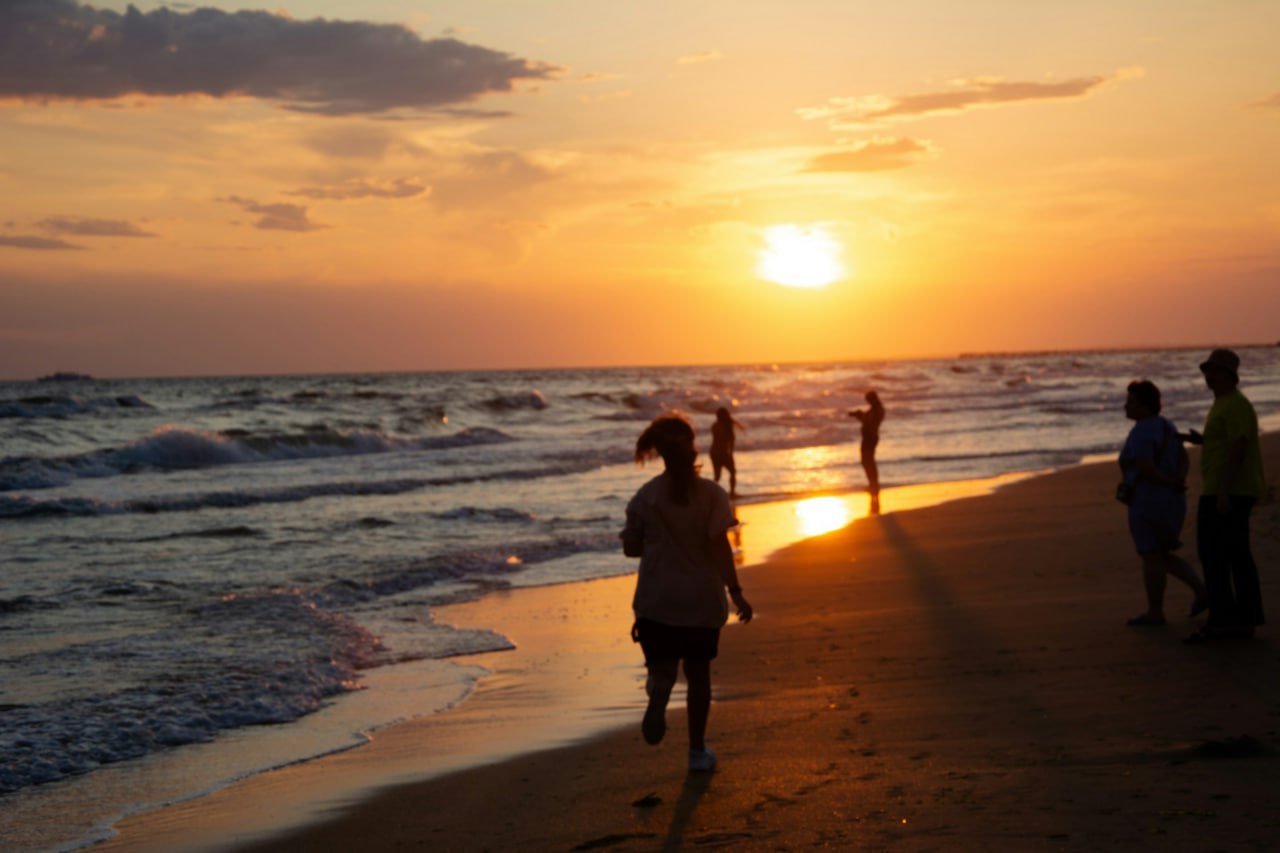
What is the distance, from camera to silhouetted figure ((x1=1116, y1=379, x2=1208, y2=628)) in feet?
26.5

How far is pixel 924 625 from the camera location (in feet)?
29.8

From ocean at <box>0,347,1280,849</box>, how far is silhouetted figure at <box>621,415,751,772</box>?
7.82 ft

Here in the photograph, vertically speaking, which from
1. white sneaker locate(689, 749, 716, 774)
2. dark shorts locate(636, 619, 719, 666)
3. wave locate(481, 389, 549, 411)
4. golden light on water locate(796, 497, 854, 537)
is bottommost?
golden light on water locate(796, 497, 854, 537)

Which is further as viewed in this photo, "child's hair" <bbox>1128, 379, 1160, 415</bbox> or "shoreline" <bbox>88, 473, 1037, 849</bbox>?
"child's hair" <bbox>1128, 379, 1160, 415</bbox>

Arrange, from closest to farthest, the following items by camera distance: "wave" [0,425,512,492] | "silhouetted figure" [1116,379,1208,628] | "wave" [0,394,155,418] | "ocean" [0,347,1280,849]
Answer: "ocean" [0,347,1280,849], "silhouetted figure" [1116,379,1208,628], "wave" [0,425,512,492], "wave" [0,394,155,418]

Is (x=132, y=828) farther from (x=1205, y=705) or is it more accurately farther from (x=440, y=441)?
(x=440, y=441)

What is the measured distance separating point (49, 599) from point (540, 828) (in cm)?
865

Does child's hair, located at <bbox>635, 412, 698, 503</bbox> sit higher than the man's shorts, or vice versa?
child's hair, located at <bbox>635, 412, 698, 503</bbox>

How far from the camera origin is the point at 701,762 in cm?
578

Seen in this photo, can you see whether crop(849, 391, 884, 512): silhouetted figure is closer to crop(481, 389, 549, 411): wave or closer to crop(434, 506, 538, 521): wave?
crop(434, 506, 538, 521): wave

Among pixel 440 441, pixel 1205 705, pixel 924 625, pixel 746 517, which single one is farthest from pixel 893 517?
pixel 440 441

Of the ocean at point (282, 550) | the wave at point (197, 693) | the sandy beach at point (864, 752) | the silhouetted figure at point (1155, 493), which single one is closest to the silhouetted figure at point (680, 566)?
the sandy beach at point (864, 752)

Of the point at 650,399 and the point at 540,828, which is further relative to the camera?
the point at 650,399

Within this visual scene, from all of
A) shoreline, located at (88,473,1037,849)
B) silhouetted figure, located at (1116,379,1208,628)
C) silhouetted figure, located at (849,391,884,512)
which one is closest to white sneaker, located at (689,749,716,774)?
shoreline, located at (88,473,1037,849)
